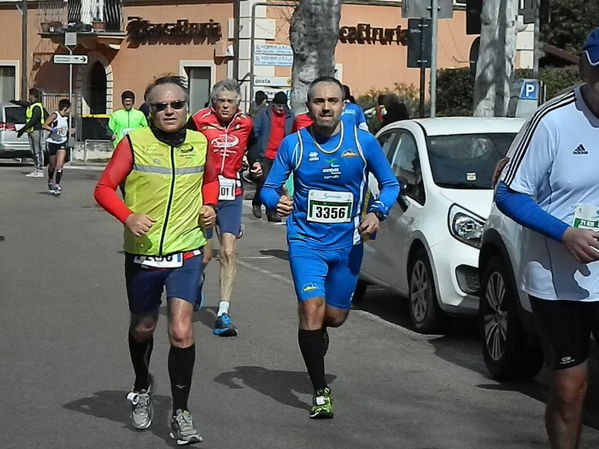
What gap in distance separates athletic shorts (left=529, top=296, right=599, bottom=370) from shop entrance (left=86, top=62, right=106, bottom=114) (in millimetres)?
43621

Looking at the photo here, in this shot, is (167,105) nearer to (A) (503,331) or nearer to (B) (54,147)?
(A) (503,331)

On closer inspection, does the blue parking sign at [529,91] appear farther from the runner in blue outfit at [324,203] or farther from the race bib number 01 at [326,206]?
the race bib number 01 at [326,206]

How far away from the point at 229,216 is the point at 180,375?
3850mm

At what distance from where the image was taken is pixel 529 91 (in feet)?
53.1

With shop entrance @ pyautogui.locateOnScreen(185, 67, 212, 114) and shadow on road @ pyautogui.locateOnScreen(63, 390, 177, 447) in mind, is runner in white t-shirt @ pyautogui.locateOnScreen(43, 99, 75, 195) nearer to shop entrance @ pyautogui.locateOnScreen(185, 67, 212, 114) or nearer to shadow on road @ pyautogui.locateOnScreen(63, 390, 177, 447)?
shadow on road @ pyautogui.locateOnScreen(63, 390, 177, 447)

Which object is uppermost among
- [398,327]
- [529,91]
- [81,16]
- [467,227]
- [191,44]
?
[81,16]

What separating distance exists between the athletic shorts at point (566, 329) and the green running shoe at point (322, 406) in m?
2.31

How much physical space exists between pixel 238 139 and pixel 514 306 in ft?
10.5

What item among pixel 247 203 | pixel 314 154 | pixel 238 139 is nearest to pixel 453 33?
pixel 247 203

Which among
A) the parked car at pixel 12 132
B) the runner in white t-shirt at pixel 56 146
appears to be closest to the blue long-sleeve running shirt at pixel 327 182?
the runner in white t-shirt at pixel 56 146

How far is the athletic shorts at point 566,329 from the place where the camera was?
5.32 meters

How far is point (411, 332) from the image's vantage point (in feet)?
35.1

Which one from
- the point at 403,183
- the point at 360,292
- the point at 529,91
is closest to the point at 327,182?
the point at 403,183

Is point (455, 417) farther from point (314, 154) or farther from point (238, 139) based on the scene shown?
point (238, 139)
